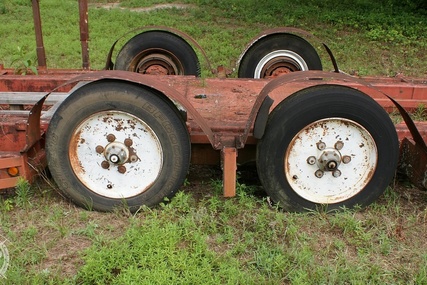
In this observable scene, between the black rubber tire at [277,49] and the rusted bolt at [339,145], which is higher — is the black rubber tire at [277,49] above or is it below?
above

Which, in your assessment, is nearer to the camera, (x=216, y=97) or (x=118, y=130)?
(x=118, y=130)

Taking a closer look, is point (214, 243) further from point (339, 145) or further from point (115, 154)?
point (339, 145)

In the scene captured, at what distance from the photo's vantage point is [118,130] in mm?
3473

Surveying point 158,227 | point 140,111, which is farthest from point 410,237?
point 140,111

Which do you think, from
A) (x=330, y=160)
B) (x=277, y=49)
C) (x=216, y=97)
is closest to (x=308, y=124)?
(x=330, y=160)

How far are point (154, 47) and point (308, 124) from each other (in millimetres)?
3102

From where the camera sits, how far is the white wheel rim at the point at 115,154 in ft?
11.3

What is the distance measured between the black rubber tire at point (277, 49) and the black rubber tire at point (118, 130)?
2722mm

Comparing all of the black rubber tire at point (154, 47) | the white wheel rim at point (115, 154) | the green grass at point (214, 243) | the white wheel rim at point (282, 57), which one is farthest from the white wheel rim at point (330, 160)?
the black rubber tire at point (154, 47)

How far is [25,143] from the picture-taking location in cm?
370

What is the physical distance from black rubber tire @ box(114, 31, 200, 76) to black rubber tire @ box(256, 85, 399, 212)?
2821mm

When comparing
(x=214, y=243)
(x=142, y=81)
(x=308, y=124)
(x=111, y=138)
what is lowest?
(x=214, y=243)

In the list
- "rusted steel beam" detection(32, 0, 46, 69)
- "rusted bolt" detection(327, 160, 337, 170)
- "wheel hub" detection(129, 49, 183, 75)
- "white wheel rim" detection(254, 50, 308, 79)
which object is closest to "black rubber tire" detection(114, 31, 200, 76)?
"wheel hub" detection(129, 49, 183, 75)

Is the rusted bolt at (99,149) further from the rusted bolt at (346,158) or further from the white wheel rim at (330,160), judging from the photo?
the rusted bolt at (346,158)
